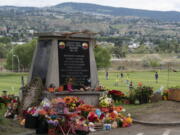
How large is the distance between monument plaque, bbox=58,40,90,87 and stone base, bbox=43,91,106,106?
22.7 inches

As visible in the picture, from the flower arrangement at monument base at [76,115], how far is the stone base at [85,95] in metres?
0.24

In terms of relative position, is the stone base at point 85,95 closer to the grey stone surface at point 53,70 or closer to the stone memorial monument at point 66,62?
the stone memorial monument at point 66,62

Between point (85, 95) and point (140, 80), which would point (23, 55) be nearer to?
point (140, 80)

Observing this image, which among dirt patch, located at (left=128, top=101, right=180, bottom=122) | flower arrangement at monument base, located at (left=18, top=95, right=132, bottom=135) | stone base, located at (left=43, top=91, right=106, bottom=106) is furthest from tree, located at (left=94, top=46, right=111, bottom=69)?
flower arrangement at monument base, located at (left=18, top=95, right=132, bottom=135)

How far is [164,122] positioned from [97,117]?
7.91ft

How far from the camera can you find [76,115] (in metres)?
14.5

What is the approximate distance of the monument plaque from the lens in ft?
58.6

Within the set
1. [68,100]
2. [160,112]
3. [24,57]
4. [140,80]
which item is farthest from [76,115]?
[24,57]

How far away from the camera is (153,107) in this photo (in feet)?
67.1

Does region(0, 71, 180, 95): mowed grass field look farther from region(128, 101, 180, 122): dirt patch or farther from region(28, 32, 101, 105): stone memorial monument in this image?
region(28, 32, 101, 105): stone memorial monument

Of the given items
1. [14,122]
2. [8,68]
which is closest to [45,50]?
[14,122]

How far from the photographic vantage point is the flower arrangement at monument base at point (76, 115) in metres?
13.9

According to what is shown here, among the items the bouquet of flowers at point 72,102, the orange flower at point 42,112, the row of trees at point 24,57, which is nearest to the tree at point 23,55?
the row of trees at point 24,57

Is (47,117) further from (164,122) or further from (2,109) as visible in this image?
(2,109)
